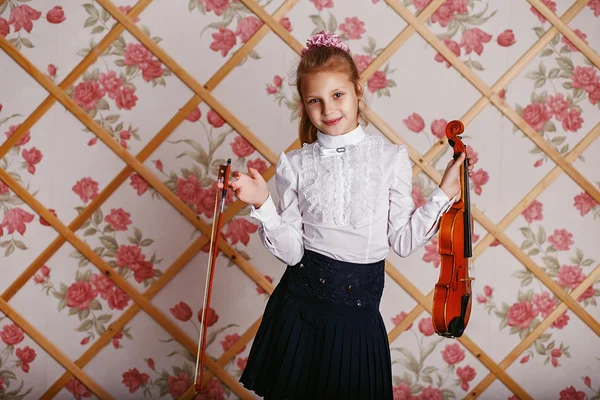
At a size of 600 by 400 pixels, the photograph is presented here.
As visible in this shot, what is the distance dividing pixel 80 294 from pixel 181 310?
0.31 metres

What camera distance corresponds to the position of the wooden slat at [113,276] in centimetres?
185

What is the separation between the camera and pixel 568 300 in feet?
6.18

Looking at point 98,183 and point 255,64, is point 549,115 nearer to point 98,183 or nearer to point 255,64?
point 255,64

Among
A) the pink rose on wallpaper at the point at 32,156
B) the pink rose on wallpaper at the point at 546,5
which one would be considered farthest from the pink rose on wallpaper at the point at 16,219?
the pink rose on wallpaper at the point at 546,5

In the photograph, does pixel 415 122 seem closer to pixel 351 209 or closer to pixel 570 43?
pixel 570 43

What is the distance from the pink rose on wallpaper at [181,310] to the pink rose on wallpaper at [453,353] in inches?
31.6

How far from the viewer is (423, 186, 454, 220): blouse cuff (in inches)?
47.1

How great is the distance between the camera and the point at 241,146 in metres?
1.83

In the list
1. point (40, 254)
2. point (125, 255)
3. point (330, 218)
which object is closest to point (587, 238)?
point (330, 218)

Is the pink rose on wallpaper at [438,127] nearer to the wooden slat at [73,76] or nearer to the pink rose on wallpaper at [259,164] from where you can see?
the pink rose on wallpaper at [259,164]

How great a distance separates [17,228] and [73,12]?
2.19 feet

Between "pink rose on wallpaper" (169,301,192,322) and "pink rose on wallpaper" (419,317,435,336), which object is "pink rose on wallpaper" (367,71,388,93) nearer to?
"pink rose on wallpaper" (419,317,435,336)

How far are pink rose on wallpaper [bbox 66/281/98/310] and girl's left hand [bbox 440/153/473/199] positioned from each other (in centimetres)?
118

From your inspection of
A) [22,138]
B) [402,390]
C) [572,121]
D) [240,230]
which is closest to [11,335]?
[22,138]
